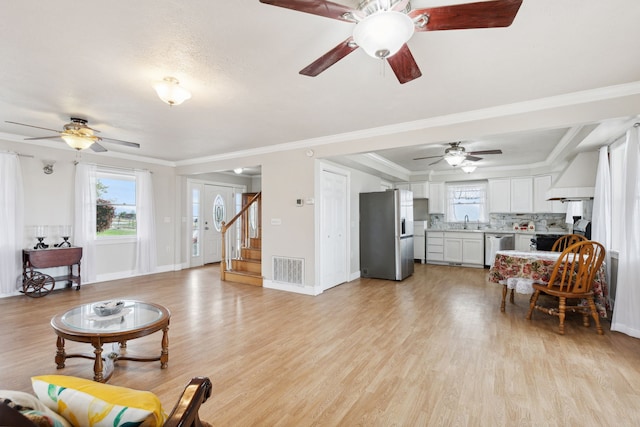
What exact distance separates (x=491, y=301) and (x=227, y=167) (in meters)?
5.20

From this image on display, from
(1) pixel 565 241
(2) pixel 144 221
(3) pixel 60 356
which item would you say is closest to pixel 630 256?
(1) pixel 565 241

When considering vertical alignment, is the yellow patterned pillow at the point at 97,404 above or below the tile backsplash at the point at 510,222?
below

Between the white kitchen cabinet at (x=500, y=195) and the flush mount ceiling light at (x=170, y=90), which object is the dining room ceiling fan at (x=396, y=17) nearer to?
the flush mount ceiling light at (x=170, y=90)

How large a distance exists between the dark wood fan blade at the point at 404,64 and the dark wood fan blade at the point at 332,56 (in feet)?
0.97

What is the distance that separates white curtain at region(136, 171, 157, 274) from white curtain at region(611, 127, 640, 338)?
753cm

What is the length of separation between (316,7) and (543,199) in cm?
728

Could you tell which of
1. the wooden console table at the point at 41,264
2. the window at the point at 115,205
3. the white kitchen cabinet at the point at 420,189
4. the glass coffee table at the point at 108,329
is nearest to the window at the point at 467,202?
the white kitchen cabinet at the point at 420,189

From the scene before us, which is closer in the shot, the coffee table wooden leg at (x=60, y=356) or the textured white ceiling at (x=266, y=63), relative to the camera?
the textured white ceiling at (x=266, y=63)

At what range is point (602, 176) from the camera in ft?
12.6

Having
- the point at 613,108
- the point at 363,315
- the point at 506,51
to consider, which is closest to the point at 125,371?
the point at 363,315

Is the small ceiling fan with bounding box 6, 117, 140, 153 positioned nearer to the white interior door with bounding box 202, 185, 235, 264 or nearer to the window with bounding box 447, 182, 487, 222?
the white interior door with bounding box 202, 185, 235, 264

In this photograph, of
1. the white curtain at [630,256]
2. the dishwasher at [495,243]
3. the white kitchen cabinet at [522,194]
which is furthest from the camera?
the white kitchen cabinet at [522,194]

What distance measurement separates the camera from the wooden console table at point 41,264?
4699 millimetres

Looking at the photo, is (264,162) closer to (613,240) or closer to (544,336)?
(544,336)
